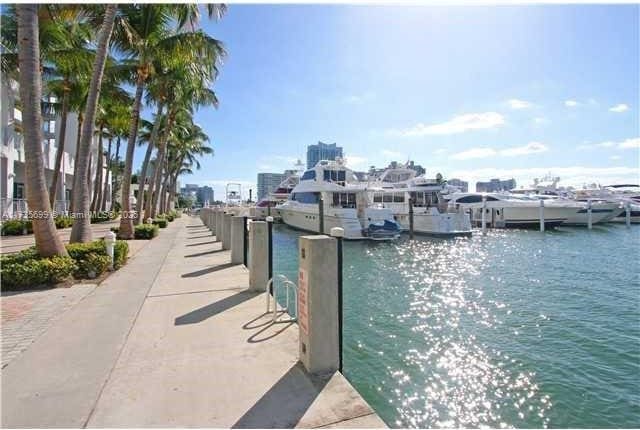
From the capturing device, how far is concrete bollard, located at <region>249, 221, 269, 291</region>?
695 cm

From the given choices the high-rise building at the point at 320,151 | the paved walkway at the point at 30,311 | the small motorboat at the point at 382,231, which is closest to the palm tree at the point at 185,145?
the small motorboat at the point at 382,231

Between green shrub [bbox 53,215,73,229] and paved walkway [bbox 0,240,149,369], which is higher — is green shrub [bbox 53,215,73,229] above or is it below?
above

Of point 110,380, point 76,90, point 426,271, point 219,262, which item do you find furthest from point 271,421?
point 76,90

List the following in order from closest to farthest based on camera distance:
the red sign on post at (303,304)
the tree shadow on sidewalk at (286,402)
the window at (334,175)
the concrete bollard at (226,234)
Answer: the tree shadow on sidewalk at (286,402)
the red sign on post at (303,304)
the concrete bollard at (226,234)
the window at (334,175)

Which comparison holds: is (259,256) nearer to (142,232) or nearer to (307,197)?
(142,232)

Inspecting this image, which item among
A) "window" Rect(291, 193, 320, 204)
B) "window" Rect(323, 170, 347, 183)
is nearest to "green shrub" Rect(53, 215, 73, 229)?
"window" Rect(291, 193, 320, 204)

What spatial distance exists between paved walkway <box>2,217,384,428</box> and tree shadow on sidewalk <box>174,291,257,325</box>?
0.06ft

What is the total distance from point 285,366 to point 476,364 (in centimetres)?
381

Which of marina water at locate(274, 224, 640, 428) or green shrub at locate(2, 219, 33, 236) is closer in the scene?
marina water at locate(274, 224, 640, 428)

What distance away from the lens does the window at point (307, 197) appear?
99.8ft

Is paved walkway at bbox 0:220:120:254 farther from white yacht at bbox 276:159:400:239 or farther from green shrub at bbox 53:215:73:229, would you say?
white yacht at bbox 276:159:400:239

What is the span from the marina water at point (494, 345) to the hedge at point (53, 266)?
20.4 ft

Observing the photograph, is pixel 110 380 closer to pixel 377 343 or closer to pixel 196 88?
pixel 377 343

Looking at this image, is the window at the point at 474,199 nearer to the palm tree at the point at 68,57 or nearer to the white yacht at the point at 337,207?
the white yacht at the point at 337,207
